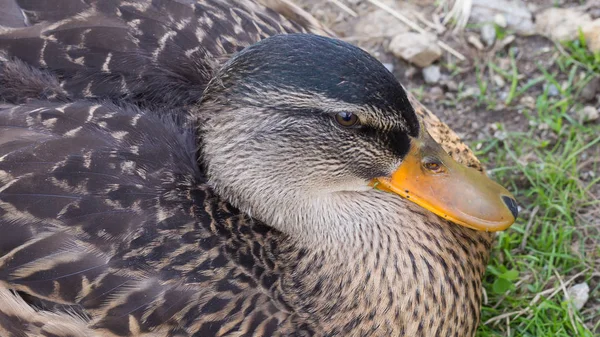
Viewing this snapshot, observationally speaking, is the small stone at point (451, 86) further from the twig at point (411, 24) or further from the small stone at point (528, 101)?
the small stone at point (528, 101)

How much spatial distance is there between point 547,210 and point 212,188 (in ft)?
4.73

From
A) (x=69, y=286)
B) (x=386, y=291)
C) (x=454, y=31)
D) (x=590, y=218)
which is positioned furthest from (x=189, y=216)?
(x=454, y=31)

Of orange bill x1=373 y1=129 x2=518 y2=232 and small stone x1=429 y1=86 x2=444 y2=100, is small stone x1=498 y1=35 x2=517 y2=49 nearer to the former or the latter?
small stone x1=429 y1=86 x2=444 y2=100

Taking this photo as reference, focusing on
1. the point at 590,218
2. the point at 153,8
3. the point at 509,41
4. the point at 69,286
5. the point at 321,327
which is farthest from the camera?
the point at 509,41

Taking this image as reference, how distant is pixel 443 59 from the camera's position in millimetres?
3662

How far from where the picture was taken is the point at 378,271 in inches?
94.8

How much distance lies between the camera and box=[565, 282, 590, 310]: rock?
2.86m

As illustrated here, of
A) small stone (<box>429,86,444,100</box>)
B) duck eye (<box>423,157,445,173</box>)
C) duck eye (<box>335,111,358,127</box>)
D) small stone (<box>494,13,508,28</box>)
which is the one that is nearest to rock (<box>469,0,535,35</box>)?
small stone (<box>494,13,508,28</box>)

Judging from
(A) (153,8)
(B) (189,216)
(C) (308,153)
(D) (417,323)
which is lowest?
(D) (417,323)

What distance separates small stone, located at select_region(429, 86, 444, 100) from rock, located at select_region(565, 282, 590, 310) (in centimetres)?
107

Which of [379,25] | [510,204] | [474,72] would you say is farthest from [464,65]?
[510,204]

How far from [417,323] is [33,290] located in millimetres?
1120

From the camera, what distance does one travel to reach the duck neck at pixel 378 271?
236cm

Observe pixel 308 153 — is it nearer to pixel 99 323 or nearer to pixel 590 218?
pixel 99 323
